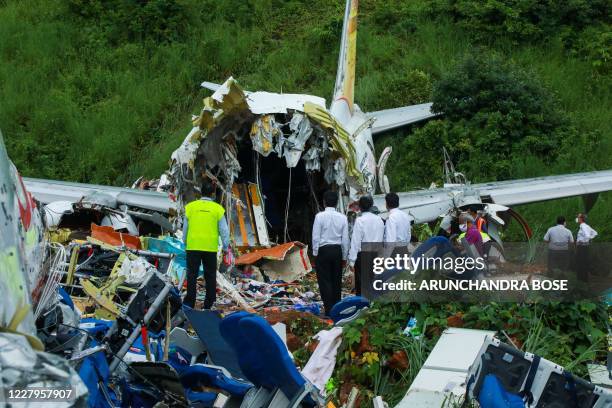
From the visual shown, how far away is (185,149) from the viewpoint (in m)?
15.8

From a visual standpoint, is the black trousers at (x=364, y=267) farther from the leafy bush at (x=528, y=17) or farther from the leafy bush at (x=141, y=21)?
the leafy bush at (x=141, y=21)

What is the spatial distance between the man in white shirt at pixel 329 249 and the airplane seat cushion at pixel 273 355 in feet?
17.9

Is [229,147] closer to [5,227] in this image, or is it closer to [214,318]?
[214,318]

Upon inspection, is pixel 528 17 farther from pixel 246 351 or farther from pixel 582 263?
pixel 246 351

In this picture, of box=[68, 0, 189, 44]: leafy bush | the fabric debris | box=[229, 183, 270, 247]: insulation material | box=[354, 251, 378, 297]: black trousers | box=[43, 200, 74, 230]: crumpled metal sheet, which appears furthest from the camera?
box=[68, 0, 189, 44]: leafy bush

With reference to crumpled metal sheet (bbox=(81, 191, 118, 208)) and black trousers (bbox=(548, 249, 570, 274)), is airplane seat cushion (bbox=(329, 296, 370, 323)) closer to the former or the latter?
black trousers (bbox=(548, 249, 570, 274))

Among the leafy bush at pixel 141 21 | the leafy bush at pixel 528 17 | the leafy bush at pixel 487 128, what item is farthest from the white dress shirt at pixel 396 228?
the leafy bush at pixel 141 21

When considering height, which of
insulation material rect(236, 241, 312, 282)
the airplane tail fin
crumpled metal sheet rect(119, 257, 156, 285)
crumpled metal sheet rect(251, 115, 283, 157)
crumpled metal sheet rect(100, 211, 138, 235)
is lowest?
insulation material rect(236, 241, 312, 282)

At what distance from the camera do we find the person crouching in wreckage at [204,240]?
12180 mm

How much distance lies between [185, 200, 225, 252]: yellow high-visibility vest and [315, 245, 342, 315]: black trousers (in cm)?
125

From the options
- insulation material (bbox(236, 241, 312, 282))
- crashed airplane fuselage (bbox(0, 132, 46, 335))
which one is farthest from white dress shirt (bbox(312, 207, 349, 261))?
crashed airplane fuselage (bbox(0, 132, 46, 335))

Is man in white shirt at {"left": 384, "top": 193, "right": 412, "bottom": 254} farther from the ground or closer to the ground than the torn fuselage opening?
farther from the ground

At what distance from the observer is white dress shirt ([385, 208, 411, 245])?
12156 millimetres

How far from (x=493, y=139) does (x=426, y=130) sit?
152cm
